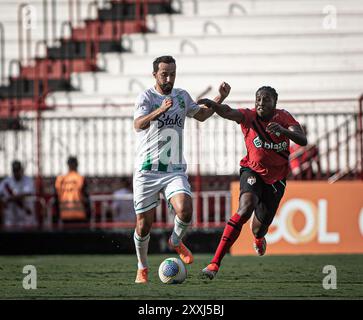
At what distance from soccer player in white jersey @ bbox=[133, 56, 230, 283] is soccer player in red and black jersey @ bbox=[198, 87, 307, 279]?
515 millimetres

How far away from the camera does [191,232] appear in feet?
61.6

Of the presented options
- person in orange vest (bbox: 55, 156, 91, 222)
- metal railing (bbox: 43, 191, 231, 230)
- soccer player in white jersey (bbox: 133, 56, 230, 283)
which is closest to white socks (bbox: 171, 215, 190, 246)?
soccer player in white jersey (bbox: 133, 56, 230, 283)

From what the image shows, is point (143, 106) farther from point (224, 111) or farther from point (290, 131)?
Result: point (290, 131)

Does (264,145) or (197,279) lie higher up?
(264,145)

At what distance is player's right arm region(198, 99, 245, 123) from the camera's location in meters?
12.1

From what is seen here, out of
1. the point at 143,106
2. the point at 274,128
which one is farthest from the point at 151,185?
the point at 274,128

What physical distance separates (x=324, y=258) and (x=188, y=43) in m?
7.91

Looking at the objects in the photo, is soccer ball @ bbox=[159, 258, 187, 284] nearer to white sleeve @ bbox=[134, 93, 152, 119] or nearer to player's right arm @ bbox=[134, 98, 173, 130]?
player's right arm @ bbox=[134, 98, 173, 130]

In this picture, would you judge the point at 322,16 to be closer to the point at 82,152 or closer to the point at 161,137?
the point at 82,152

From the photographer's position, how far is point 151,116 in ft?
36.8

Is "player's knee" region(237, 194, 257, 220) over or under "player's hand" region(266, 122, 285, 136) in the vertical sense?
under

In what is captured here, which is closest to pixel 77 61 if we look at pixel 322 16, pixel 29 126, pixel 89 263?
pixel 29 126

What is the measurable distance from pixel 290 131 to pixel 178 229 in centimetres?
150

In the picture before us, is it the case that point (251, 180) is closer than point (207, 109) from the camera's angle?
No
